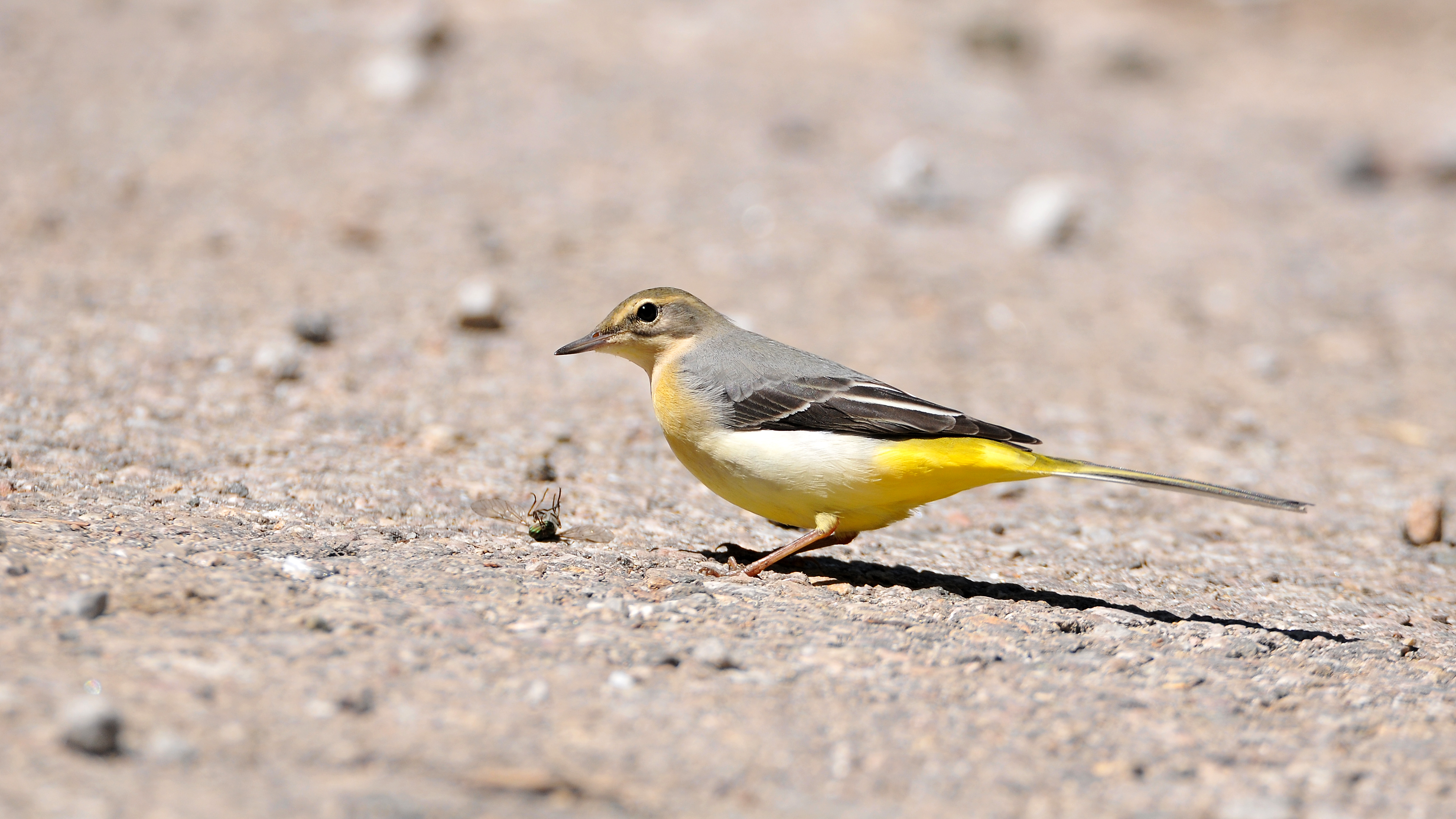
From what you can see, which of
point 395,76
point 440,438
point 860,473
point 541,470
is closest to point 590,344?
point 541,470

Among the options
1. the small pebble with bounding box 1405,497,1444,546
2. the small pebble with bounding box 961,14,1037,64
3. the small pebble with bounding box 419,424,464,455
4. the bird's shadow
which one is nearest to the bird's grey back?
the bird's shadow

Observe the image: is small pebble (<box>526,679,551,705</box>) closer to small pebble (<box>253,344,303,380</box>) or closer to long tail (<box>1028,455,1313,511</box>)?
long tail (<box>1028,455,1313,511</box>)

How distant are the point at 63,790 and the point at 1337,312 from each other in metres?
9.84

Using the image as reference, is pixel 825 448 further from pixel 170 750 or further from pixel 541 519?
pixel 170 750

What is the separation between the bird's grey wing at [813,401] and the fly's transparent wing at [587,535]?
2.65 ft

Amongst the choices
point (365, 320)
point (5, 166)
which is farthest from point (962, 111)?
point (5, 166)

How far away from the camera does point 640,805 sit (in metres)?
2.91

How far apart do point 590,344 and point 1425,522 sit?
14.4ft

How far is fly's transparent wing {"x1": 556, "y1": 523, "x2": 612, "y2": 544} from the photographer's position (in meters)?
5.12

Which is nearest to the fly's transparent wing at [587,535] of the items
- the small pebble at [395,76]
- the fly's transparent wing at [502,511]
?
the fly's transparent wing at [502,511]

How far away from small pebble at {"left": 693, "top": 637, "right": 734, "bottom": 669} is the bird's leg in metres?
1.01

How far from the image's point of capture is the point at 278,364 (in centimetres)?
681

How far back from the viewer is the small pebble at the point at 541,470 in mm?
5969

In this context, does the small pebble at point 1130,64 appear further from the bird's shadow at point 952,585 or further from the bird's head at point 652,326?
the bird's shadow at point 952,585
